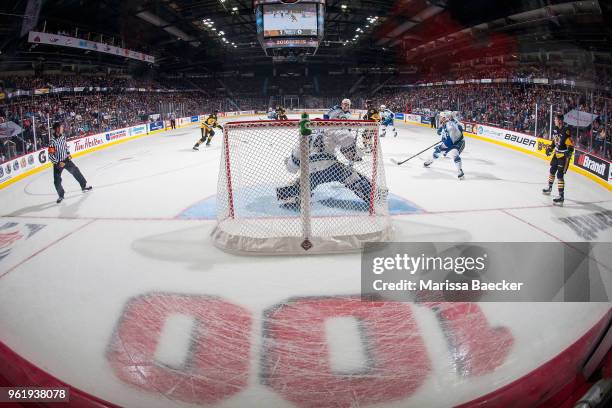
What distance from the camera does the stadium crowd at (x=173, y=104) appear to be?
1220 centimetres

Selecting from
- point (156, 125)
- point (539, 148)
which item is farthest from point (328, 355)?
point (156, 125)

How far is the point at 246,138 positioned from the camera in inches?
244

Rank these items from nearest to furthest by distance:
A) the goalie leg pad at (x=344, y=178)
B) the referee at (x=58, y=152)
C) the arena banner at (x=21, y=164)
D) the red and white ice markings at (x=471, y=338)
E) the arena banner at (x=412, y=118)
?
the red and white ice markings at (x=471, y=338) → the goalie leg pad at (x=344, y=178) → the referee at (x=58, y=152) → the arena banner at (x=21, y=164) → the arena banner at (x=412, y=118)

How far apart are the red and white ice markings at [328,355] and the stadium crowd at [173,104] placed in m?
9.42

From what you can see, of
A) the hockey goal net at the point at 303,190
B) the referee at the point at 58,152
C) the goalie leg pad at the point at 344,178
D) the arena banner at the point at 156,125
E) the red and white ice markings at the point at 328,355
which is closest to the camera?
the red and white ice markings at the point at 328,355

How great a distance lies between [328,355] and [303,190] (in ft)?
8.09

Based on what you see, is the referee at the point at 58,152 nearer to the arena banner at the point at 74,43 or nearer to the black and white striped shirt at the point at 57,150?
the black and white striped shirt at the point at 57,150

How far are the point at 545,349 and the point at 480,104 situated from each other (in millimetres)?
24419

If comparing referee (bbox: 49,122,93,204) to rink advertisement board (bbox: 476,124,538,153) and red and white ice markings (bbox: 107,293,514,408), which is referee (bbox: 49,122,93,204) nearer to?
red and white ice markings (bbox: 107,293,514,408)

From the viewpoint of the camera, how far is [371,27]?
33.0 meters

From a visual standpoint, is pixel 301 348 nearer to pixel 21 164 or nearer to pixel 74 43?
pixel 21 164

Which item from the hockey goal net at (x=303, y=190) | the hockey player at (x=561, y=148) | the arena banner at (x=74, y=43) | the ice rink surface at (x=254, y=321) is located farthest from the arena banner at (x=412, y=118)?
the hockey goal net at (x=303, y=190)

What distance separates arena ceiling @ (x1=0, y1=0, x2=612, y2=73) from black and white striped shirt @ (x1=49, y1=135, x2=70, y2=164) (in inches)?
506

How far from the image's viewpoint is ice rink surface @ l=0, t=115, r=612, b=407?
9.62 ft
